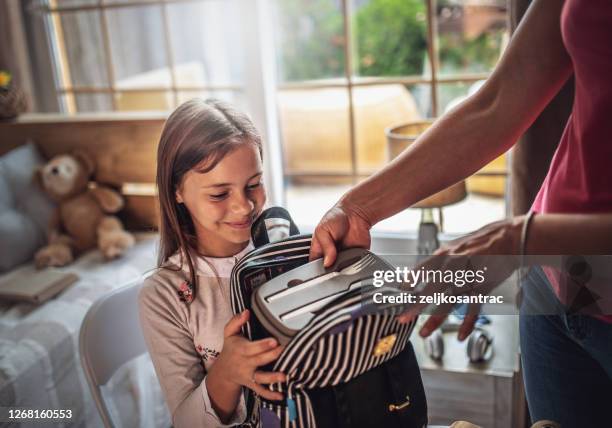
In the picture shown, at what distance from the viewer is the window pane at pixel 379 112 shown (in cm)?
196

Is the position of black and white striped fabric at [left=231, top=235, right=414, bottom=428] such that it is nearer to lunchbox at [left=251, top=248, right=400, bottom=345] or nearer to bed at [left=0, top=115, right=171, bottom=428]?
lunchbox at [left=251, top=248, right=400, bottom=345]

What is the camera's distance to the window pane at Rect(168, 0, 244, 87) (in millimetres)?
2076

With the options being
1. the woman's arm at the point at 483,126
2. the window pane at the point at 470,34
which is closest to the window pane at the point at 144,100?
the window pane at the point at 470,34

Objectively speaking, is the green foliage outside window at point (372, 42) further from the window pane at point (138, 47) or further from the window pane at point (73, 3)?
the window pane at point (73, 3)


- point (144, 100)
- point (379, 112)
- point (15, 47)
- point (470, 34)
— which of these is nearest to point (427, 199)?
point (379, 112)

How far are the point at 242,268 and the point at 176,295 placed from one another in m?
0.28

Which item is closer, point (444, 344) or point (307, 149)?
point (444, 344)

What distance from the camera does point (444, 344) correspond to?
1476 mm

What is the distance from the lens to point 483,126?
32.4 inches

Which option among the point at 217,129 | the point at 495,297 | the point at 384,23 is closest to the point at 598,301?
the point at 495,297

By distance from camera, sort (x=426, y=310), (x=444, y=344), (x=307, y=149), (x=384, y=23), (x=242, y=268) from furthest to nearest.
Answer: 1. (x=307, y=149)
2. (x=384, y=23)
3. (x=444, y=344)
4. (x=242, y=268)
5. (x=426, y=310)

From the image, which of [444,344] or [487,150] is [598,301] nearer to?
[487,150]

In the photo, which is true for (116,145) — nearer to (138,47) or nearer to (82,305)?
(138,47)

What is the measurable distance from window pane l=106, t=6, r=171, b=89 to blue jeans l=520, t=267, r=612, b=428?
1739 millimetres
